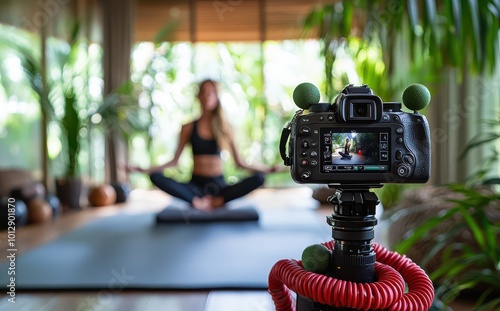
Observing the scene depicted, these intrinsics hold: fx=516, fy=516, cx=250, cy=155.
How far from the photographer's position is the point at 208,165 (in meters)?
3.47

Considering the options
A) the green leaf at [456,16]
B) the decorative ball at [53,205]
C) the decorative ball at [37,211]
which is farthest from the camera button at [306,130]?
the decorative ball at [53,205]

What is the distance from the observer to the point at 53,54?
437 centimetres

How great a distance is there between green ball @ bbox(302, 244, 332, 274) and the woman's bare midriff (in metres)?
2.52

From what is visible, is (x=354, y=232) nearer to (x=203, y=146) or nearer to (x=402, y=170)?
(x=402, y=170)

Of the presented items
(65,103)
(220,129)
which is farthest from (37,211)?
(220,129)

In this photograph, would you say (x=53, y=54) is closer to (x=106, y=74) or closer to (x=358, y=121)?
(x=106, y=74)

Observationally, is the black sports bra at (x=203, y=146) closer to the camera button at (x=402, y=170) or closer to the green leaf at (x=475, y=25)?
the green leaf at (x=475, y=25)

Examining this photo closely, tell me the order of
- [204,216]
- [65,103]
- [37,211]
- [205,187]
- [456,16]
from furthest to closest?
[65,103] < [205,187] < [37,211] < [204,216] < [456,16]

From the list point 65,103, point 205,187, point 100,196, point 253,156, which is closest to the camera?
point 205,187

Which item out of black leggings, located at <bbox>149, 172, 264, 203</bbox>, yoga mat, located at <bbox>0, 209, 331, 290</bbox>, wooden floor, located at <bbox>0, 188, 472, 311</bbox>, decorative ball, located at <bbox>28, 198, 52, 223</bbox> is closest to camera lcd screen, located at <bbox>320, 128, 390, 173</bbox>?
wooden floor, located at <bbox>0, 188, 472, 311</bbox>

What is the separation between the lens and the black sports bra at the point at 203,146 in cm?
349

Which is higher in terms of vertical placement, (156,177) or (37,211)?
(156,177)

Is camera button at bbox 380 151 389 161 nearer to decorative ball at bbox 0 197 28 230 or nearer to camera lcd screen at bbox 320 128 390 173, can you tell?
camera lcd screen at bbox 320 128 390 173

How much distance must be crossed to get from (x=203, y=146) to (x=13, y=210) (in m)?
1.23
